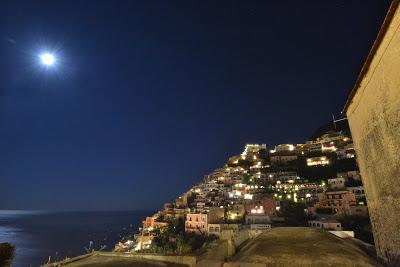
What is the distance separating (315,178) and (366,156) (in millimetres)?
55770

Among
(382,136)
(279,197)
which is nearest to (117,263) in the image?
(382,136)

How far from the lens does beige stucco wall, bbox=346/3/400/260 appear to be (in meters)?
6.23

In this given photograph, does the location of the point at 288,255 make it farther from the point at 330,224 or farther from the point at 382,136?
the point at 330,224

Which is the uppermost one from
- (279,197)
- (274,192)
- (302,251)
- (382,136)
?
(274,192)

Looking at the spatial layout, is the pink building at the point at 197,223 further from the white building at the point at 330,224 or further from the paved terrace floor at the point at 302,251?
the paved terrace floor at the point at 302,251

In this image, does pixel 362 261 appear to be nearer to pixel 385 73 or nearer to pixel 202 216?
pixel 385 73

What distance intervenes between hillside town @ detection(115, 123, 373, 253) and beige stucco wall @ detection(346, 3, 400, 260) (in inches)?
789

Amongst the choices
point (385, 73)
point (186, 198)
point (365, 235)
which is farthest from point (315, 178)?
point (385, 73)

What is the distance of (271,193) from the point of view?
56.6 m

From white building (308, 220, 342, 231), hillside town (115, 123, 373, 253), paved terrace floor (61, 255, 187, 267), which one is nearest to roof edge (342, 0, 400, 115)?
paved terrace floor (61, 255, 187, 267)

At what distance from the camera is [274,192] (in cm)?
5722

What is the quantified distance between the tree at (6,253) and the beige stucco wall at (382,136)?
11.8 m

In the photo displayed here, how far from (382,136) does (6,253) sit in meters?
12.0

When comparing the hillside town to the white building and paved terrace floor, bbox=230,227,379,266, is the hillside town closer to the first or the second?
the white building
